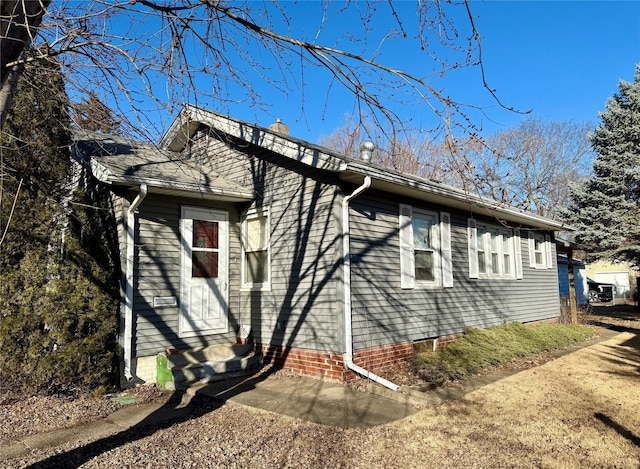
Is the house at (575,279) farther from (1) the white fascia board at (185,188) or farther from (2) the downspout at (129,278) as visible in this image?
(2) the downspout at (129,278)

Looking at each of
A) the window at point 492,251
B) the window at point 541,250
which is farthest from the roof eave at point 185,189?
the window at point 541,250

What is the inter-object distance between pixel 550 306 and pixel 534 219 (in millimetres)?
3469

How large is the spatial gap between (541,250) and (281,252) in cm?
1000

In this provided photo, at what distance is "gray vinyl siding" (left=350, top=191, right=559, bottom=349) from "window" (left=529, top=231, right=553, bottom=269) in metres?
2.73

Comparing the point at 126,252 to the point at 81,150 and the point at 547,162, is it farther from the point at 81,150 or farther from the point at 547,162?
the point at 547,162

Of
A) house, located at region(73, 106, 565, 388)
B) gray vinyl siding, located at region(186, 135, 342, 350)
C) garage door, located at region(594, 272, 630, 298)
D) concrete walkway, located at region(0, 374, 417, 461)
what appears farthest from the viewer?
garage door, located at region(594, 272, 630, 298)

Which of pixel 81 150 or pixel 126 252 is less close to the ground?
pixel 81 150

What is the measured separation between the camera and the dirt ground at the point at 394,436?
4.17 meters

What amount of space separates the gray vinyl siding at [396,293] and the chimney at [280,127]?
12.5 feet

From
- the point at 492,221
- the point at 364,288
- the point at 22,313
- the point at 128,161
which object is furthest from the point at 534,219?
the point at 22,313

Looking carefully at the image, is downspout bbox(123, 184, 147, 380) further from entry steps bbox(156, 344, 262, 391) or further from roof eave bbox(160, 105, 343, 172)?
roof eave bbox(160, 105, 343, 172)

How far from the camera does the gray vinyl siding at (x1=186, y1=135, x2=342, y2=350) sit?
724 cm

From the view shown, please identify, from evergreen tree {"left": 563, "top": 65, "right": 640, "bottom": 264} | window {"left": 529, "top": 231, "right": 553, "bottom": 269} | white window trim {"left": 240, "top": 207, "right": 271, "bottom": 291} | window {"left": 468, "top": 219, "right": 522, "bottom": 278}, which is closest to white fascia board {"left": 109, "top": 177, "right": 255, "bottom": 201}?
white window trim {"left": 240, "top": 207, "right": 271, "bottom": 291}

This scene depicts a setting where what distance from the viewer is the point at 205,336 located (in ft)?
26.1
